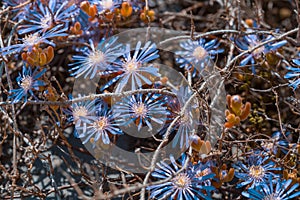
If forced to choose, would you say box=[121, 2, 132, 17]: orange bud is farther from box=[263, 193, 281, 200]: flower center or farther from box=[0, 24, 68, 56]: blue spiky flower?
box=[263, 193, 281, 200]: flower center

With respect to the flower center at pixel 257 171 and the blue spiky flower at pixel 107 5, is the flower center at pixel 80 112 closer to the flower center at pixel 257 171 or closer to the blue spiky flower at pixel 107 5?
the blue spiky flower at pixel 107 5

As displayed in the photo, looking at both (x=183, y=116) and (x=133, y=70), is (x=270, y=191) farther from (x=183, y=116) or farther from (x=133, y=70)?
(x=133, y=70)

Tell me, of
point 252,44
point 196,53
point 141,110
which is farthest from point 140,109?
point 252,44

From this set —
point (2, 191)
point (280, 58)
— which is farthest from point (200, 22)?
point (2, 191)

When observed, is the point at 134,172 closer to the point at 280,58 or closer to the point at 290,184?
the point at 290,184

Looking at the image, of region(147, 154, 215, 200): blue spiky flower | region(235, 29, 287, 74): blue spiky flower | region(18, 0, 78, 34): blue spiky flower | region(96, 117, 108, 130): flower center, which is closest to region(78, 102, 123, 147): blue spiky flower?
region(96, 117, 108, 130): flower center

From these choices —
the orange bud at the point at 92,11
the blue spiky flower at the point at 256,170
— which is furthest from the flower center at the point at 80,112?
the blue spiky flower at the point at 256,170
